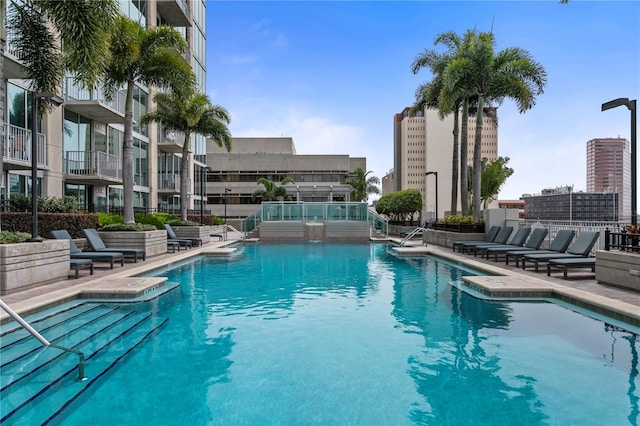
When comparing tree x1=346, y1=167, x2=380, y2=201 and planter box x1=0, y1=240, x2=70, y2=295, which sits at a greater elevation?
tree x1=346, y1=167, x2=380, y2=201

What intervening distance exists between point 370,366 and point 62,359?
3836 millimetres

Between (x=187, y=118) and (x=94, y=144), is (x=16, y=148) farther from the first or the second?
(x=187, y=118)

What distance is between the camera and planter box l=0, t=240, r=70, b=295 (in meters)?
8.17

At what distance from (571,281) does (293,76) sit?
17.5 metres

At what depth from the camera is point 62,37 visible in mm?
10664

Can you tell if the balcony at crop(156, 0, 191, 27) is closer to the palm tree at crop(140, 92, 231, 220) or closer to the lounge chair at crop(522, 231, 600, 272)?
the palm tree at crop(140, 92, 231, 220)

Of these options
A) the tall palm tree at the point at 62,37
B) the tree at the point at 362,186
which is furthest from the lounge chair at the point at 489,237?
the tree at the point at 362,186

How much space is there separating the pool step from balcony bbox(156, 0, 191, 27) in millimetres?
26946

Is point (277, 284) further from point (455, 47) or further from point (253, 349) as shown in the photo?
point (455, 47)

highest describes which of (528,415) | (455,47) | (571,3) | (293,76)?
(455,47)

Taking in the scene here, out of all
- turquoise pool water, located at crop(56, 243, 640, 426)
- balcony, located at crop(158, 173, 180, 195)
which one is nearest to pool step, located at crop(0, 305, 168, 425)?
turquoise pool water, located at crop(56, 243, 640, 426)

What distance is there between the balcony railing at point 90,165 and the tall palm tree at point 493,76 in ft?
54.7

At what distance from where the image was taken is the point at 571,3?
1145 cm

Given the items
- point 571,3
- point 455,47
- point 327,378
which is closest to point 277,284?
point 327,378
